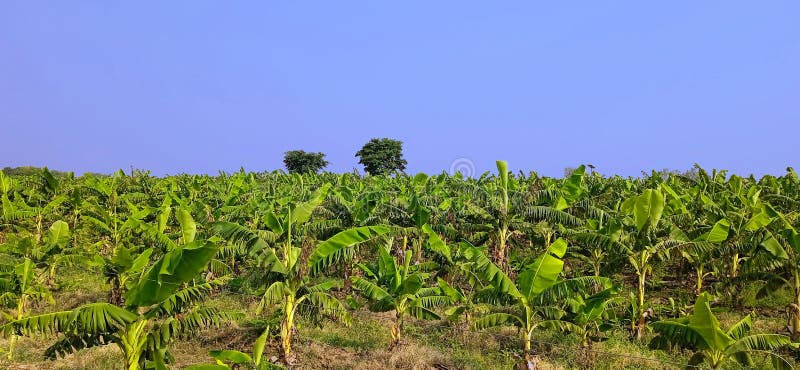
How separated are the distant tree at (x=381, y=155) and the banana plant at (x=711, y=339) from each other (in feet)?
186

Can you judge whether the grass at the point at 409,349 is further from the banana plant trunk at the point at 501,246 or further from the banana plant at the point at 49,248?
the banana plant trunk at the point at 501,246

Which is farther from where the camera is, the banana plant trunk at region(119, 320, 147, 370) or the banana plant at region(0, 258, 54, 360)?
the banana plant at region(0, 258, 54, 360)

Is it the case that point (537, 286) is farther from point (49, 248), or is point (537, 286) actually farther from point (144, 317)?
point (49, 248)

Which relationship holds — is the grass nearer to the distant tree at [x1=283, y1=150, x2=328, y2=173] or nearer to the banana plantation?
the banana plantation

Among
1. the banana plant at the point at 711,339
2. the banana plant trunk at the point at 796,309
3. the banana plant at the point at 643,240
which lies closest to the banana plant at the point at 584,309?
the banana plant at the point at 711,339

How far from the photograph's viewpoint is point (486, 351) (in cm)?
1009

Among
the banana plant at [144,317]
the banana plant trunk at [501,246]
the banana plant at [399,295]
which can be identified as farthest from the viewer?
the banana plant trunk at [501,246]

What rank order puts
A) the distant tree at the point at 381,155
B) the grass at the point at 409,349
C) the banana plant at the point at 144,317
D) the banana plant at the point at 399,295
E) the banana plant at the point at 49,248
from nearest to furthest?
the banana plant at the point at 144,317
the banana plant at the point at 399,295
the grass at the point at 409,349
the banana plant at the point at 49,248
the distant tree at the point at 381,155

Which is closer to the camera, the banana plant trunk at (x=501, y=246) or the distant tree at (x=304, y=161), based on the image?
the banana plant trunk at (x=501, y=246)

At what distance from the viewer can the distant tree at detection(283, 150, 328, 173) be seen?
2623 inches

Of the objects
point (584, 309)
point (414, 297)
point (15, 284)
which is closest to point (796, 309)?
point (584, 309)

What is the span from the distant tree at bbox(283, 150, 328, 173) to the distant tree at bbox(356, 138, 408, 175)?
541 cm

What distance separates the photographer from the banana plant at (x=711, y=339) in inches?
249

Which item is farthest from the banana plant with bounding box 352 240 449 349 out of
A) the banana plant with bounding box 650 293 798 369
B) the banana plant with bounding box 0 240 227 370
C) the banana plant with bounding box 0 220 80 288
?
the banana plant with bounding box 0 220 80 288
